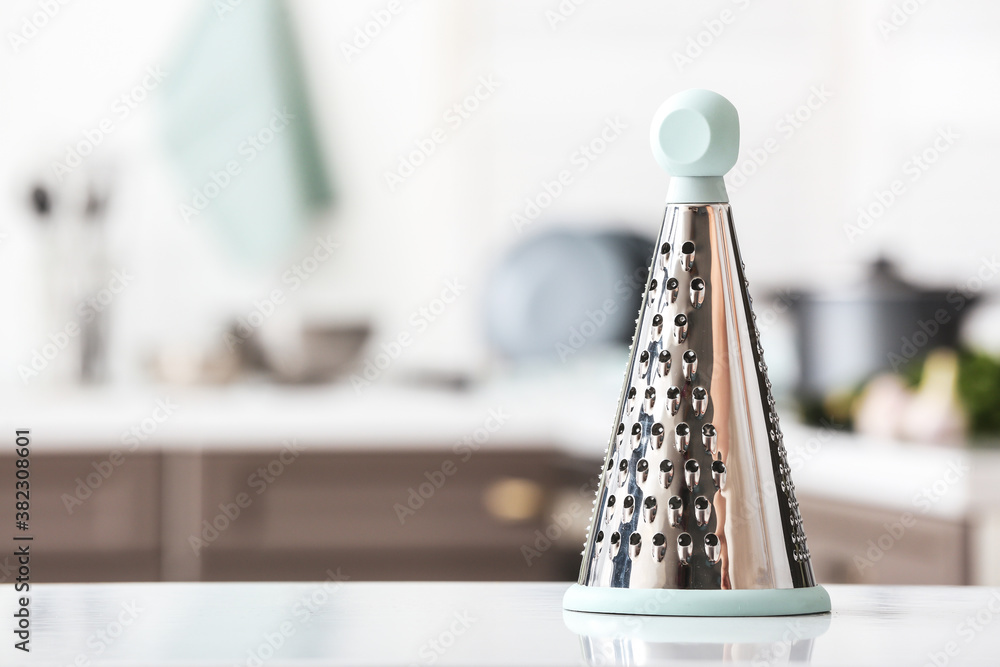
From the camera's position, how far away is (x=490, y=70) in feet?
8.15

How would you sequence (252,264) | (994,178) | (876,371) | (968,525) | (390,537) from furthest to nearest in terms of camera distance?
(252,264) → (994,178) → (390,537) → (876,371) → (968,525)

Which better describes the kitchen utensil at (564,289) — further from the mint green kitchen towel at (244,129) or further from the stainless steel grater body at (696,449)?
the stainless steel grater body at (696,449)

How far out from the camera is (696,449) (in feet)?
1.47

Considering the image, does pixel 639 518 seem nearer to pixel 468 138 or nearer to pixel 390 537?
pixel 390 537

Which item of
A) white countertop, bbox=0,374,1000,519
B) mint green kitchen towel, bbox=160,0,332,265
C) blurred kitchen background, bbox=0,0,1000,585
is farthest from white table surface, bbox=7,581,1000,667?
mint green kitchen towel, bbox=160,0,332,265

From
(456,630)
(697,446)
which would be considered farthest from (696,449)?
(456,630)

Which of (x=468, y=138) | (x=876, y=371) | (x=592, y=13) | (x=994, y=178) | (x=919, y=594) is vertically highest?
(x=592, y=13)

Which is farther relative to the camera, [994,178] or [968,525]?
[994,178]

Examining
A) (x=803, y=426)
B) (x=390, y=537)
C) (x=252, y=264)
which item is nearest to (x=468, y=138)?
(x=252, y=264)

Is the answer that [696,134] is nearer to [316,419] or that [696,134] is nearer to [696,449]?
[696,449]

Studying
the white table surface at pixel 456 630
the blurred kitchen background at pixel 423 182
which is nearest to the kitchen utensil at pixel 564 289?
the blurred kitchen background at pixel 423 182

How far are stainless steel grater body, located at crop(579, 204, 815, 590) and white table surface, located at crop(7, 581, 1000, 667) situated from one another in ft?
0.07

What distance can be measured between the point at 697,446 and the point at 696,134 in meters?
0.12

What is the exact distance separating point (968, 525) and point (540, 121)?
5.17 feet
